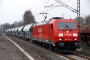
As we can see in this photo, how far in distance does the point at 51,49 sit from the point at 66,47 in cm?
318

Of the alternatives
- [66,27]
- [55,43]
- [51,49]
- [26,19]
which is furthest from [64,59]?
[26,19]

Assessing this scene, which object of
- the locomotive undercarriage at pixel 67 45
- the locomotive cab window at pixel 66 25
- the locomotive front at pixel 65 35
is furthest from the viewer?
the locomotive cab window at pixel 66 25

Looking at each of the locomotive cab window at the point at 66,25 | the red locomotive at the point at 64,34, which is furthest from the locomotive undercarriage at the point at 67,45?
the locomotive cab window at the point at 66,25

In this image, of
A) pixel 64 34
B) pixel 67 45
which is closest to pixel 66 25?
pixel 64 34

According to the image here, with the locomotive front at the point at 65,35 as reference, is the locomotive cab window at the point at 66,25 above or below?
above

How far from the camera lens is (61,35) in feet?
57.6

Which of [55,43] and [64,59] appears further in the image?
[55,43]

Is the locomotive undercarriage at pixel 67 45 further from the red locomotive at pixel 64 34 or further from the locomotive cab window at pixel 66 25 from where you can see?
the locomotive cab window at pixel 66 25

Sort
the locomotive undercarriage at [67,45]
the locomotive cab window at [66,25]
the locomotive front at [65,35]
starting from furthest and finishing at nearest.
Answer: the locomotive cab window at [66,25], the locomotive front at [65,35], the locomotive undercarriage at [67,45]

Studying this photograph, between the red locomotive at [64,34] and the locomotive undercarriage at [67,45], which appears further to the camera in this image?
the red locomotive at [64,34]

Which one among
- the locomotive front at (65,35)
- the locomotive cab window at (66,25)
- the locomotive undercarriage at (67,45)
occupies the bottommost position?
the locomotive undercarriage at (67,45)

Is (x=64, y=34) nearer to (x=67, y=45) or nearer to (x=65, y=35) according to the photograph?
(x=65, y=35)

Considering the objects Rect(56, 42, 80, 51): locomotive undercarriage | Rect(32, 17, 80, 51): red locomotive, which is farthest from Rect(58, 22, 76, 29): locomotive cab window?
Rect(56, 42, 80, 51): locomotive undercarriage

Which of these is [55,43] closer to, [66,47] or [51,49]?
[66,47]
